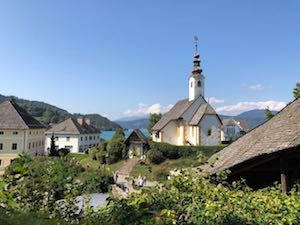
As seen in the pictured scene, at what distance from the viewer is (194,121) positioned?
42.2 m

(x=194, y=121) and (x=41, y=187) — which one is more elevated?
(x=194, y=121)

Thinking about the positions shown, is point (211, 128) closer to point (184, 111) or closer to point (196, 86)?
point (184, 111)

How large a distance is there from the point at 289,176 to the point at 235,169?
4.25 feet

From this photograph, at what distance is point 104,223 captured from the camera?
138 inches

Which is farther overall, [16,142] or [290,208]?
[16,142]

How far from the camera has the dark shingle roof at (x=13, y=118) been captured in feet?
152

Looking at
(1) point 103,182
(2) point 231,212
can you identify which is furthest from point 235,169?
(1) point 103,182

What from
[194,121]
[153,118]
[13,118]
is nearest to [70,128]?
[153,118]

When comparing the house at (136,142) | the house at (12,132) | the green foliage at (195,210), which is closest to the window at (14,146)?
the house at (12,132)

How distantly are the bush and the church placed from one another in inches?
206

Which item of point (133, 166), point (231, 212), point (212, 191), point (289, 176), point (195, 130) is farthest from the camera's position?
point (195, 130)

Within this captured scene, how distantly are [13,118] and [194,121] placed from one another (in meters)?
29.0

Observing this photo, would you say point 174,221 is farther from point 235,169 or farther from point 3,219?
point 235,169

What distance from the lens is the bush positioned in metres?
37.3
